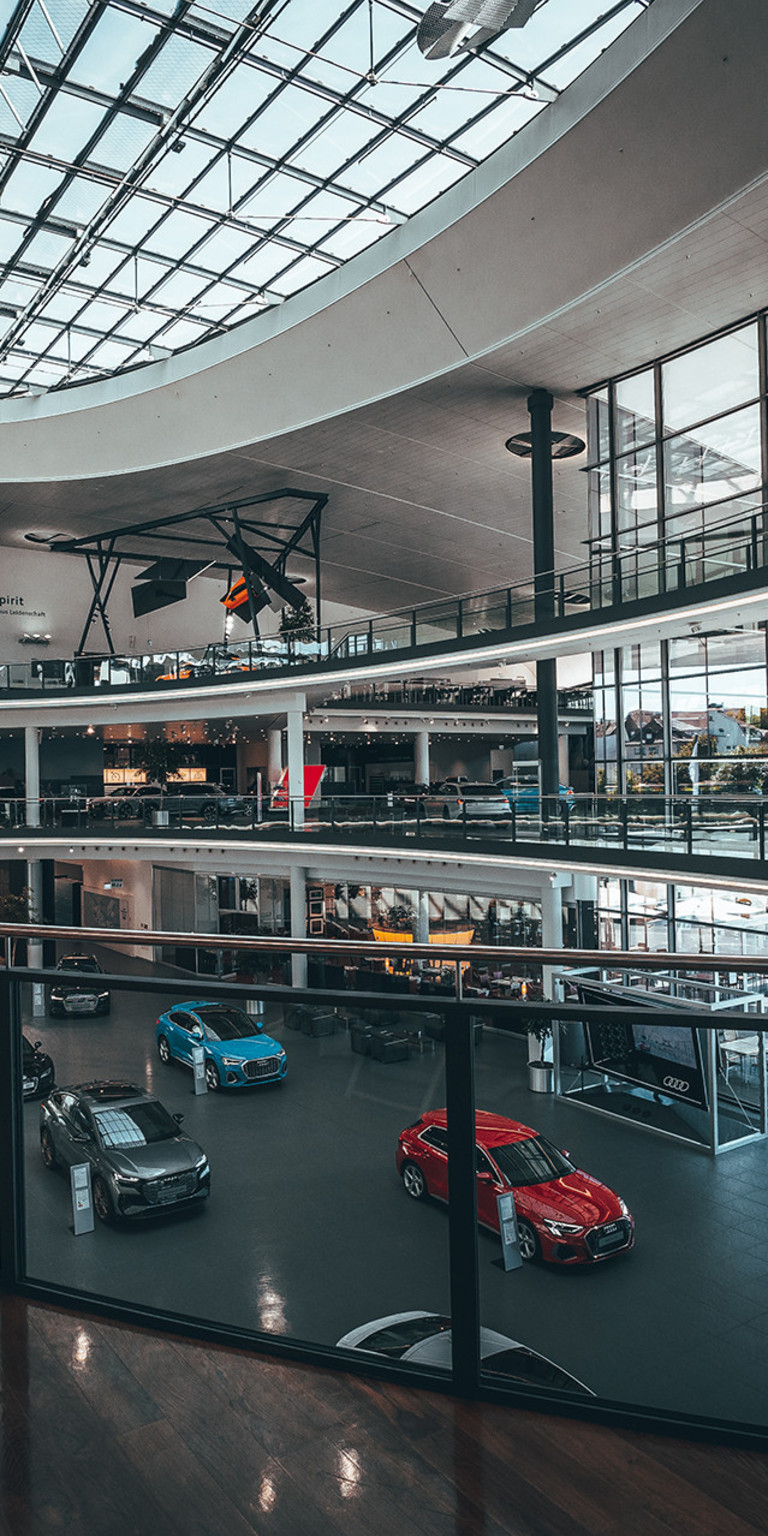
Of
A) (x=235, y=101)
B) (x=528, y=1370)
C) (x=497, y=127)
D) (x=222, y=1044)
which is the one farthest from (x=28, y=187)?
(x=528, y=1370)

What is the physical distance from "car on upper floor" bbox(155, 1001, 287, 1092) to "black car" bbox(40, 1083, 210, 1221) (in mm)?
279

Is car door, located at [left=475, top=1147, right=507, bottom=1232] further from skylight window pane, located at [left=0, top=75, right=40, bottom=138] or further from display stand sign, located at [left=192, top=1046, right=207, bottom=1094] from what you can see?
skylight window pane, located at [left=0, top=75, right=40, bottom=138]

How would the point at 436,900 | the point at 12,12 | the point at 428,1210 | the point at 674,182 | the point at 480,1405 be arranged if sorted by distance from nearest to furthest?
the point at 480,1405, the point at 428,1210, the point at 674,182, the point at 12,12, the point at 436,900

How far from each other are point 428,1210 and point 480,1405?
633 millimetres

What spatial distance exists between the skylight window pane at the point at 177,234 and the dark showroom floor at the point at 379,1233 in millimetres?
20923

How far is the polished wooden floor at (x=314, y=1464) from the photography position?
275 centimetres

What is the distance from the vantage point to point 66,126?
17.3m

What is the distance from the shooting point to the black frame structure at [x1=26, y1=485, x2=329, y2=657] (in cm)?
2764

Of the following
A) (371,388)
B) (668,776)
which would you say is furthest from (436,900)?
(371,388)

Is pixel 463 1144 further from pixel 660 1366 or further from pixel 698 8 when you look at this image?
pixel 698 8

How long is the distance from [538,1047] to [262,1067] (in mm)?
1546

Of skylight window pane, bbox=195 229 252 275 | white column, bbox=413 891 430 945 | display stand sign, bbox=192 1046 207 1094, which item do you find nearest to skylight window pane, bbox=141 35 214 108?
skylight window pane, bbox=195 229 252 275

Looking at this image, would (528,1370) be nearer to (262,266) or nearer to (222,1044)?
(222,1044)

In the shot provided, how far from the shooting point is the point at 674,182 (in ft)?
44.8
